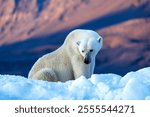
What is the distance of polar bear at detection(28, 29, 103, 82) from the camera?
12.3 m

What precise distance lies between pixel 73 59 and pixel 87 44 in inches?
22.6

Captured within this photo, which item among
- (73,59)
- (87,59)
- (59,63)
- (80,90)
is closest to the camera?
(80,90)

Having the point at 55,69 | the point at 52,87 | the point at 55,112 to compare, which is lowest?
the point at 55,112

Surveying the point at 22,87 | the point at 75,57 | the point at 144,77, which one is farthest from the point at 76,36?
the point at 22,87

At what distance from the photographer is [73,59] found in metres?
12.6

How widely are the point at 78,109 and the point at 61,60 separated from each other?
451 centimetres

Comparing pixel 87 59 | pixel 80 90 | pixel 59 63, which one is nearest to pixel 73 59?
pixel 59 63

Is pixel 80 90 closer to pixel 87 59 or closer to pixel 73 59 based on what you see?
pixel 87 59

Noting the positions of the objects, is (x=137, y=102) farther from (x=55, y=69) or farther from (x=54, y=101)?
(x=55, y=69)

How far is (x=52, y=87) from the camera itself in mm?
9078

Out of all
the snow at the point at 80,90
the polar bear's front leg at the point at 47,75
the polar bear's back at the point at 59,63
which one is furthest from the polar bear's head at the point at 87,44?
the snow at the point at 80,90

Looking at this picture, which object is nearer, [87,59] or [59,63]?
[87,59]

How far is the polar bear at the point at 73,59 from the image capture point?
1231 cm

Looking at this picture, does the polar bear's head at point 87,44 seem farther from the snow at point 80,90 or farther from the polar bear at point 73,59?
the snow at point 80,90
